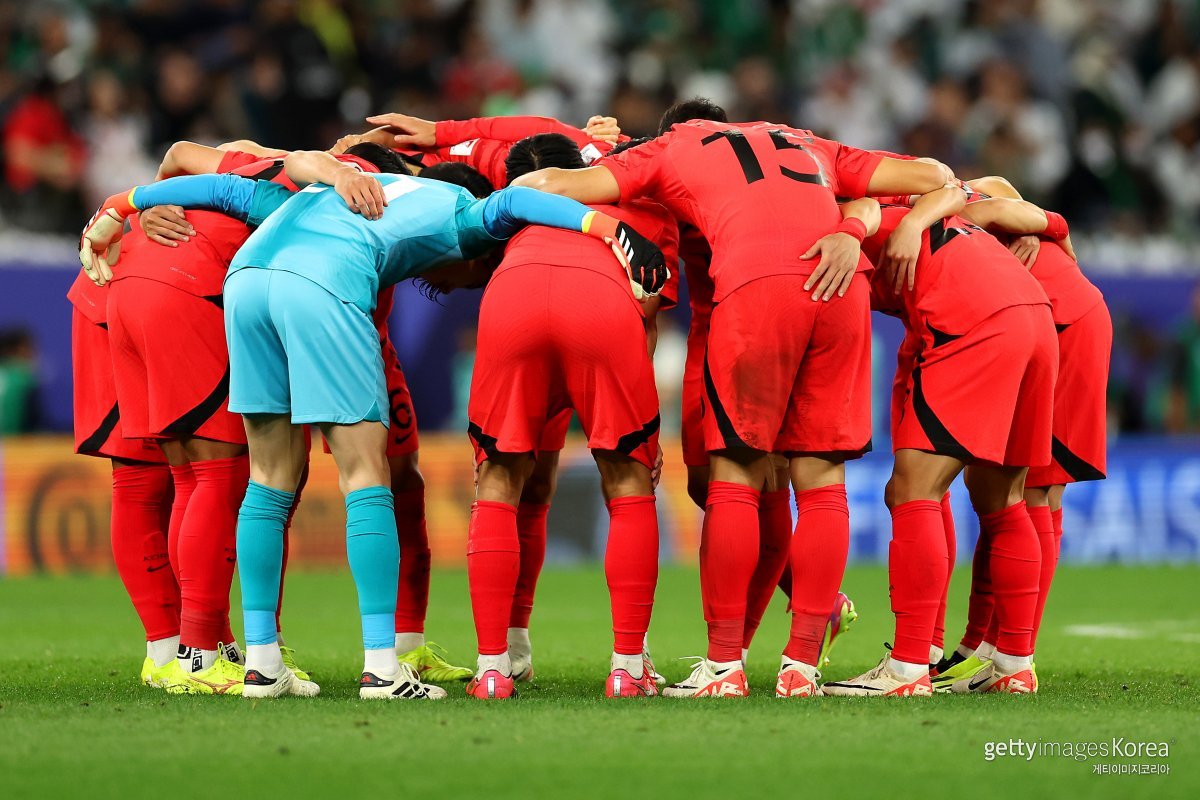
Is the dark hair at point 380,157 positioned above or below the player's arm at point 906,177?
above

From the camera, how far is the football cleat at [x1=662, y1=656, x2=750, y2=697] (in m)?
5.63

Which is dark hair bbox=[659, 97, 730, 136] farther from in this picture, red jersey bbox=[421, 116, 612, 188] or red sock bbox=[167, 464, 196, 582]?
red sock bbox=[167, 464, 196, 582]

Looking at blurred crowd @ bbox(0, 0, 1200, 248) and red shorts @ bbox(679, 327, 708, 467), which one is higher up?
blurred crowd @ bbox(0, 0, 1200, 248)

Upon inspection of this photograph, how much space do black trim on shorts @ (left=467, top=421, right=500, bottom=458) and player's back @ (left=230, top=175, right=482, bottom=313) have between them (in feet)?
1.93

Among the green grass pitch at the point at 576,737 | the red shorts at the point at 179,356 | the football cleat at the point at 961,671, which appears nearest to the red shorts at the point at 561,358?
the green grass pitch at the point at 576,737

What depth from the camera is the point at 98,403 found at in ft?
21.6

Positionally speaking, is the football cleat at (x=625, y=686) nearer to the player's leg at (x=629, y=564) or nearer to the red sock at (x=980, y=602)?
the player's leg at (x=629, y=564)

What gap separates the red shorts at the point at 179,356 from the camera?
602cm

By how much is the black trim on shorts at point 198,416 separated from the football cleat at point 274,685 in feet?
3.28

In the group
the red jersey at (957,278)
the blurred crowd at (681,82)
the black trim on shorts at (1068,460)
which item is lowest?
the black trim on shorts at (1068,460)

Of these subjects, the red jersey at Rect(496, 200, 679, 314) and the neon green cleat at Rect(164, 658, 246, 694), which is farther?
the neon green cleat at Rect(164, 658, 246, 694)

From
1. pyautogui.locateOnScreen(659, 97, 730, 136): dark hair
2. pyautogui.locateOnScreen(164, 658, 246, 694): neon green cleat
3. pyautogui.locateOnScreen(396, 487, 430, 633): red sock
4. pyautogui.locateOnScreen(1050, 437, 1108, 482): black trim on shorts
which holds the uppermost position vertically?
pyautogui.locateOnScreen(659, 97, 730, 136): dark hair

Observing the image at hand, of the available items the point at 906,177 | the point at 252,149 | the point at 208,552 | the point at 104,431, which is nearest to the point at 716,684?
the point at 208,552

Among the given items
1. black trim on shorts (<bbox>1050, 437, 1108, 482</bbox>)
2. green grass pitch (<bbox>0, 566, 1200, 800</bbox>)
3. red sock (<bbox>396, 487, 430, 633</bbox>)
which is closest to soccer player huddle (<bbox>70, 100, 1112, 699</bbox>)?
black trim on shorts (<bbox>1050, 437, 1108, 482</bbox>)
